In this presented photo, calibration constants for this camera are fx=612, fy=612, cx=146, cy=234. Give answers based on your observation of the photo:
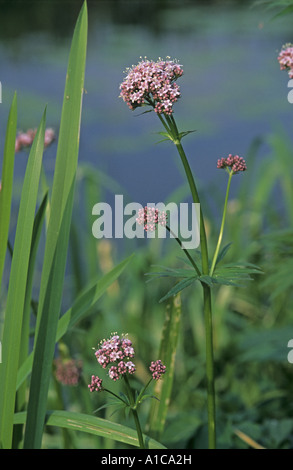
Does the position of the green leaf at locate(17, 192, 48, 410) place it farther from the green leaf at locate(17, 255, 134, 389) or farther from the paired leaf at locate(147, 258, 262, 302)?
the paired leaf at locate(147, 258, 262, 302)

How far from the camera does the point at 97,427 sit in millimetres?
741

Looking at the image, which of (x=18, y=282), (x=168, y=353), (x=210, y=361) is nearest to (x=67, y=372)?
(x=168, y=353)

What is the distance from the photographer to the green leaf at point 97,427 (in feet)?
2.39

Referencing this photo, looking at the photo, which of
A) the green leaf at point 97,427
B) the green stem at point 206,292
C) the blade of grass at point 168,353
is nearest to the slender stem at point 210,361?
the green stem at point 206,292

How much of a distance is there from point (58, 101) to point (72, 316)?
366cm

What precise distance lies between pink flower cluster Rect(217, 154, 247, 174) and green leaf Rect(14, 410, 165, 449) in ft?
1.08

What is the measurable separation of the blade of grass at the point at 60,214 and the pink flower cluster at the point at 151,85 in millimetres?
111

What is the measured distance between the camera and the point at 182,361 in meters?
2.10

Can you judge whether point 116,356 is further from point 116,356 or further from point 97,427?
point 97,427

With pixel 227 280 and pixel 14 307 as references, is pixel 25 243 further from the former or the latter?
pixel 227 280

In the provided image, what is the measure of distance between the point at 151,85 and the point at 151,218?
0.42 ft

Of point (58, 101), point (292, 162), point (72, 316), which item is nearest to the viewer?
point (72, 316)
